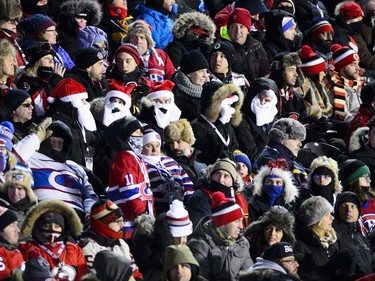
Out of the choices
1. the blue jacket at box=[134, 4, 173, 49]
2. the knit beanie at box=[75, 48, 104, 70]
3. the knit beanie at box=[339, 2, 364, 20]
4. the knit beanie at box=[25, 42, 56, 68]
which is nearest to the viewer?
the knit beanie at box=[25, 42, 56, 68]

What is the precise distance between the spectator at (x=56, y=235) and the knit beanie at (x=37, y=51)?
10.3 feet

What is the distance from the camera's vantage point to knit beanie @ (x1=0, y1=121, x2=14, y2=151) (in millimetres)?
14931

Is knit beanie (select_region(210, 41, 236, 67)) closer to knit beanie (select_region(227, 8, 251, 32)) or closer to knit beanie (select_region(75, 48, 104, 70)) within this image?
knit beanie (select_region(227, 8, 251, 32))

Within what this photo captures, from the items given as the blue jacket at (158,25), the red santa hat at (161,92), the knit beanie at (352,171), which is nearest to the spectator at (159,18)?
the blue jacket at (158,25)

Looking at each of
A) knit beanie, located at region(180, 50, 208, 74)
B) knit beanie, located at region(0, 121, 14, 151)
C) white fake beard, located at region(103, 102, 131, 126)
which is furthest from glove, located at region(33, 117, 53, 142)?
knit beanie, located at region(180, 50, 208, 74)

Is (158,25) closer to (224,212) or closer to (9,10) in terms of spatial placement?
(9,10)

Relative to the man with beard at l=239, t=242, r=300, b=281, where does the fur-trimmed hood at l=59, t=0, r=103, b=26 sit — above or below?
below

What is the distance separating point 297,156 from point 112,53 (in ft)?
7.93

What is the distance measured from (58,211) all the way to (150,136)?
85.6 inches

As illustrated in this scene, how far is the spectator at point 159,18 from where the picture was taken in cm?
1973

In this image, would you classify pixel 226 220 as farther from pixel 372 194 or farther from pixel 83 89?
pixel 372 194

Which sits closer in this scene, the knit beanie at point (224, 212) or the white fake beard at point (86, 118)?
the knit beanie at point (224, 212)

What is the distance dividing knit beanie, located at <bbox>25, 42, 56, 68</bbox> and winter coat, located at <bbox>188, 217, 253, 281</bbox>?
282 centimetres

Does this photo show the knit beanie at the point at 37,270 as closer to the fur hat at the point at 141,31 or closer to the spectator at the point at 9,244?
the spectator at the point at 9,244
